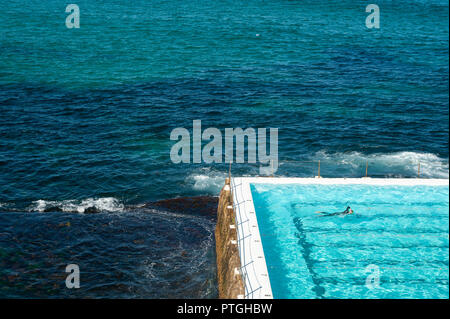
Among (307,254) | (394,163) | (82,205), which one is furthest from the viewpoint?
(394,163)

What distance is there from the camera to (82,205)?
3375 cm

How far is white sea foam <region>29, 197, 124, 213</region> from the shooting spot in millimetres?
33250

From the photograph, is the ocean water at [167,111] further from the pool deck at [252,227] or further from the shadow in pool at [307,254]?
the shadow in pool at [307,254]

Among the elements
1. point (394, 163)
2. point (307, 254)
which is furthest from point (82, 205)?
point (394, 163)

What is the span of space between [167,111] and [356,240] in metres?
27.1

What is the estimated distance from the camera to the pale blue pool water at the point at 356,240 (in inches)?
880

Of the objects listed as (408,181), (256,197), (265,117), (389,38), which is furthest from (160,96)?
(389,38)

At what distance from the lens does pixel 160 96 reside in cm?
5188

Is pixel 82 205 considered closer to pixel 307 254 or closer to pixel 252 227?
pixel 252 227

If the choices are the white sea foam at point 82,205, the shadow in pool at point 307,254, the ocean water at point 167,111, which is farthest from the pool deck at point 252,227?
the white sea foam at point 82,205

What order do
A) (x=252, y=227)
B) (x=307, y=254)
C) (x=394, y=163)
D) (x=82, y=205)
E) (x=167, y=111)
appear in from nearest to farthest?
(x=252, y=227) → (x=307, y=254) → (x=82, y=205) → (x=394, y=163) → (x=167, y=111)

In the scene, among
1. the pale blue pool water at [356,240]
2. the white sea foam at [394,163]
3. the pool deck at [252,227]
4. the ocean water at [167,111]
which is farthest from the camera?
the white sea foam at [394,163]

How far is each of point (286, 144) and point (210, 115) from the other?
869 centimetres

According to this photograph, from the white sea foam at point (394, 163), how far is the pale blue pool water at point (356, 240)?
839cm
